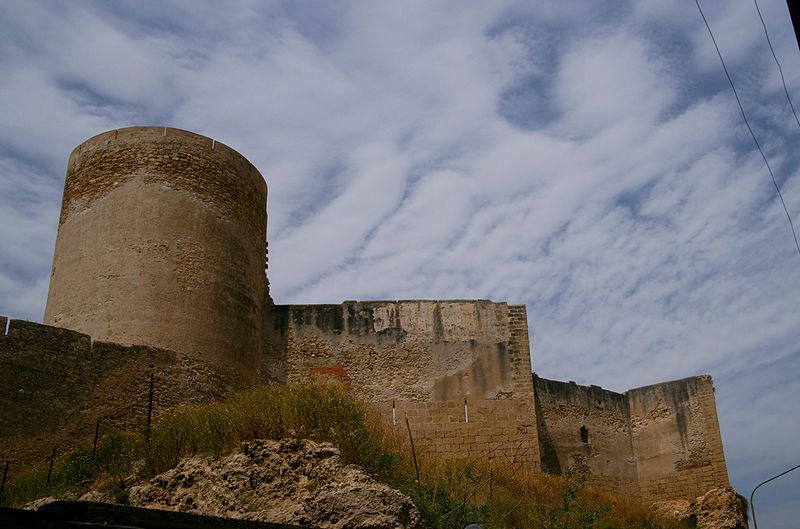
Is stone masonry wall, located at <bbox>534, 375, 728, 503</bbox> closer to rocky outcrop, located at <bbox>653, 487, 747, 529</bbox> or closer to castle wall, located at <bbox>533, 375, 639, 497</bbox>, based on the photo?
castle wall, located at <bbox>533, 375, 639, 497</bbox>

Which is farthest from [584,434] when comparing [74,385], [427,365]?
[74,385]

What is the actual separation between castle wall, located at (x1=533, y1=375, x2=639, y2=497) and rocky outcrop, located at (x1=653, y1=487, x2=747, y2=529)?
1.27 metres

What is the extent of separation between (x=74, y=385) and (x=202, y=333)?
2066 millimetres

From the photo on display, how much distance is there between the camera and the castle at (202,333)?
11.8 metres

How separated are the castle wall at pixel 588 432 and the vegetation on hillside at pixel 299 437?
19.3ft

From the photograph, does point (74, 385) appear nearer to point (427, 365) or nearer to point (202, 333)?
point (202, 333)

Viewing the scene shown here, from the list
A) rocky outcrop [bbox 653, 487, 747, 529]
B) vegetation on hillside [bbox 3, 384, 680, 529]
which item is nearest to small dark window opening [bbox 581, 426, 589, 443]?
rocky outcrop [bbox 653, 487, 747, 529]

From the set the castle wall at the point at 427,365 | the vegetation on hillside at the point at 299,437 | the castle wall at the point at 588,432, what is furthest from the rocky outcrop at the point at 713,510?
the vegetation on hillside at the point at 299,437

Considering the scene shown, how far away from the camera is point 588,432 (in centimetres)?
1864

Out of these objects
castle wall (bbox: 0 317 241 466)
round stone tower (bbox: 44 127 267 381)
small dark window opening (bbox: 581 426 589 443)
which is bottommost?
castle wall (bbox: 0 317 241 466)

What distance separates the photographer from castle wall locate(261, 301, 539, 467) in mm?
15219

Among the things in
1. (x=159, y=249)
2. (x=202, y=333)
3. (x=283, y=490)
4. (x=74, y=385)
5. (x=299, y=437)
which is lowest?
(x=283, y=490)

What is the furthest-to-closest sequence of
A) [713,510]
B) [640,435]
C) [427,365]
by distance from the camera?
[640,435] < [713,510] < [427,365]

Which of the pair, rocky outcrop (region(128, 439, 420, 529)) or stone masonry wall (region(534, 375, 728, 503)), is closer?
rocky outcrop (region(128, 439, 420, 529))
